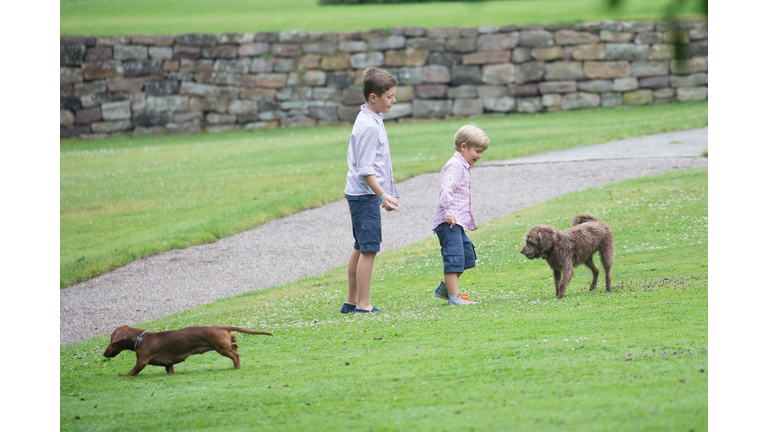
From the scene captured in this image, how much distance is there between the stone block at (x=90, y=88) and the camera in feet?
81.0

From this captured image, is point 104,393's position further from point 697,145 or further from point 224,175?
point 697,145

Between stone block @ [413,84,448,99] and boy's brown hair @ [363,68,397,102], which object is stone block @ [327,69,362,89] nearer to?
stone block @ [413,84,448,99]

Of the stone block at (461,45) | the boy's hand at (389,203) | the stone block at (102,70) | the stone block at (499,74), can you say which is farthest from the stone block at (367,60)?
the boy's hand at (389,203)

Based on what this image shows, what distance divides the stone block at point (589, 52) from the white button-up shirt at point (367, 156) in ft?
62.4

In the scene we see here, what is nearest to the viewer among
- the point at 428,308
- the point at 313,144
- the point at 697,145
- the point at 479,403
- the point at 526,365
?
the point at 479,403

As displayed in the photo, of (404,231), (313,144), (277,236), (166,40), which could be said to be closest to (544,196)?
(404,231)

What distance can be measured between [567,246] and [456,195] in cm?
101

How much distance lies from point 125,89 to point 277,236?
15363 mm

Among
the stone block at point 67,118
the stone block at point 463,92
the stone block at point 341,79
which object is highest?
the stone block at point 341,79

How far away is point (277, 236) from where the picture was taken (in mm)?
11938

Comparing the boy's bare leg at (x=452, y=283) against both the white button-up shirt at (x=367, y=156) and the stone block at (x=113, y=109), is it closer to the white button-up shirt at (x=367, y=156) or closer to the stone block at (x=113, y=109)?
the white button-up shirt at (x=367, y=156)

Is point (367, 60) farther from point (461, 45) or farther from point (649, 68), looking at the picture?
point (649, 68)

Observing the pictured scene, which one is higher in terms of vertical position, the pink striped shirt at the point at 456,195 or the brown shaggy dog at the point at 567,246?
the pink striped shirt at the point at 456,195

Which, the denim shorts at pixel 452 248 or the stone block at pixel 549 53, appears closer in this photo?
the denim shorts at pixel 452 248
